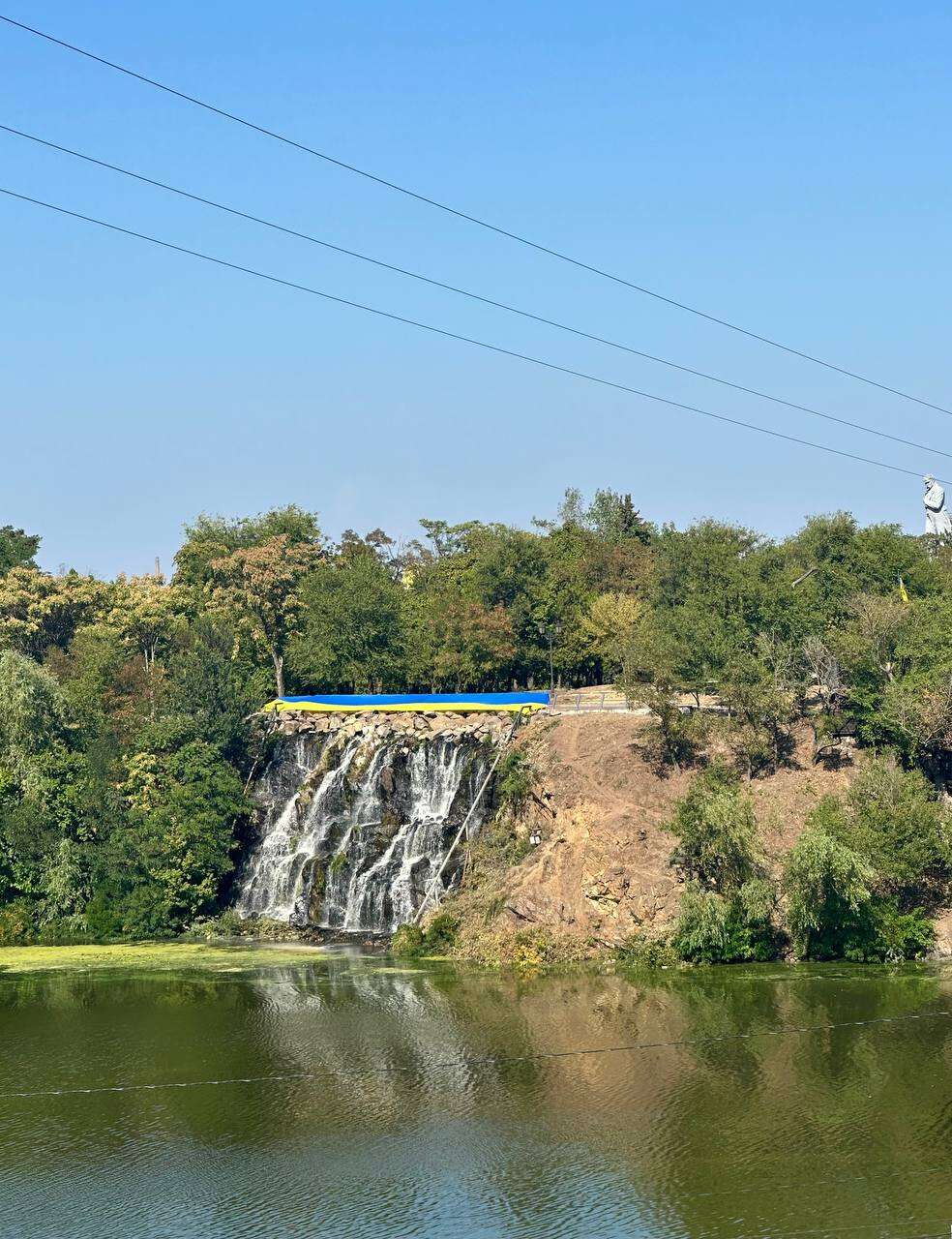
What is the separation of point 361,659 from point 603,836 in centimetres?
3277

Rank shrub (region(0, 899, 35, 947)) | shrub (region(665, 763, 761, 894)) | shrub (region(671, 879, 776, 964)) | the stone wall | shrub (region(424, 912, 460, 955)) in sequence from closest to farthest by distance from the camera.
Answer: shrub (region(671, 879, 776, 964)) < shrub (region(665, 763, 761, 894)) < shrub (region(424, 912, 460, 955)) < shrub (region(0, 899, 35, 947)) < the stone wall

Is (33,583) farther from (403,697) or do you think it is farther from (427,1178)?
(427,1178)

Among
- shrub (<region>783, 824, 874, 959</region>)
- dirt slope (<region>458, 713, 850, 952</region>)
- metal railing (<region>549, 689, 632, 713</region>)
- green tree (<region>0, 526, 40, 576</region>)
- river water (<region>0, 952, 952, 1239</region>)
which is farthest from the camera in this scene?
green tree (<region>0, 526, 40, 576</region>)

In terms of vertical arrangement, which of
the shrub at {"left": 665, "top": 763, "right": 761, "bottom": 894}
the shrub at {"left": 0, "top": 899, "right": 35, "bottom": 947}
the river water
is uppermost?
the shrub at {"left": 665, "top": 763, "right": 761, "bottom": 894}

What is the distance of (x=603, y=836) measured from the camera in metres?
65.1

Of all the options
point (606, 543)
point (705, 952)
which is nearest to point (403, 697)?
point (705, 952)

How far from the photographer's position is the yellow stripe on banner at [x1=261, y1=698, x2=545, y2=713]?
7738 cm

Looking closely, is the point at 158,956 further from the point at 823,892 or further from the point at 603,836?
the point at 823,892

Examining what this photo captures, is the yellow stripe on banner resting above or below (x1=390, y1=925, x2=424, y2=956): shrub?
above

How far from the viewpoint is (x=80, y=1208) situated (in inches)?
1486

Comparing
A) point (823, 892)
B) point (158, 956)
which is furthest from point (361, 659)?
point (823, 892)

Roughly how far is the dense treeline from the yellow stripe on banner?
7.62 feet

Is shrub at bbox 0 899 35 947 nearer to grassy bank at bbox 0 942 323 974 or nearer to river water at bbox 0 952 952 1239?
grassy bank at bbox 0 942 323 974

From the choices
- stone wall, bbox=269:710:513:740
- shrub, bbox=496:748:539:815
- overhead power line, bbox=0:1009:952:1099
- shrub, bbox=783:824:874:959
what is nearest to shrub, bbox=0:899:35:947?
stone wall, bbox=269:710:513:740
